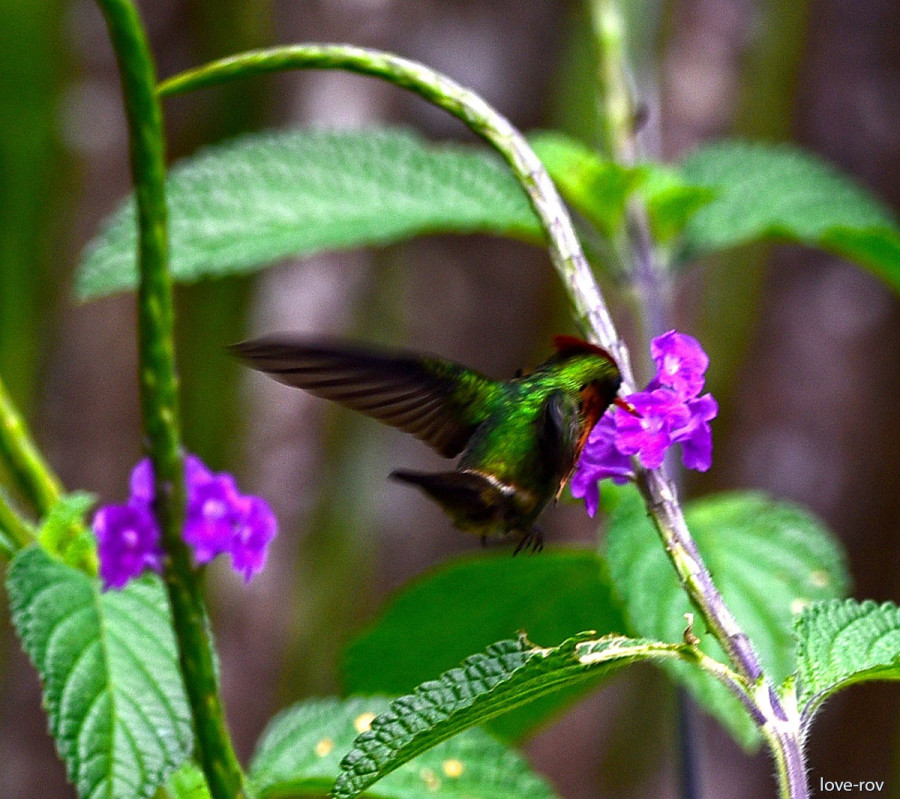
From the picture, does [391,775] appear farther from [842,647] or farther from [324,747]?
[842,647]

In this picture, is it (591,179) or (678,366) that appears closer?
(678,366)

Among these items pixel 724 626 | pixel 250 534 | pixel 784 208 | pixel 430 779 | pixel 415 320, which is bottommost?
pixel 430 779

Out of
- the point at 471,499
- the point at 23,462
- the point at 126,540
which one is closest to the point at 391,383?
the point at 471,499

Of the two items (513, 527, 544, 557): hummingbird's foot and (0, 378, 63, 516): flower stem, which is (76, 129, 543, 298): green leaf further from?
(513, 527, 544, 557): hummingbird's foot

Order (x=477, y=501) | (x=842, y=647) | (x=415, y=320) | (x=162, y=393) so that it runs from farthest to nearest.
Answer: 1. (x=415, y=320)
2. (x=477, y=501)
3. (x=842, y=647)
4. (x=162, y=393)

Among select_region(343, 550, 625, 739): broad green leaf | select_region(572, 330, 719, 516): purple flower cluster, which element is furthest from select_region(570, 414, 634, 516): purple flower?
select_region(343, 550, 625, 739): broad green leaf

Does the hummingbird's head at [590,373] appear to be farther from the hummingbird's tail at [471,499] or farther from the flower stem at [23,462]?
the flower stem at [23,462]
